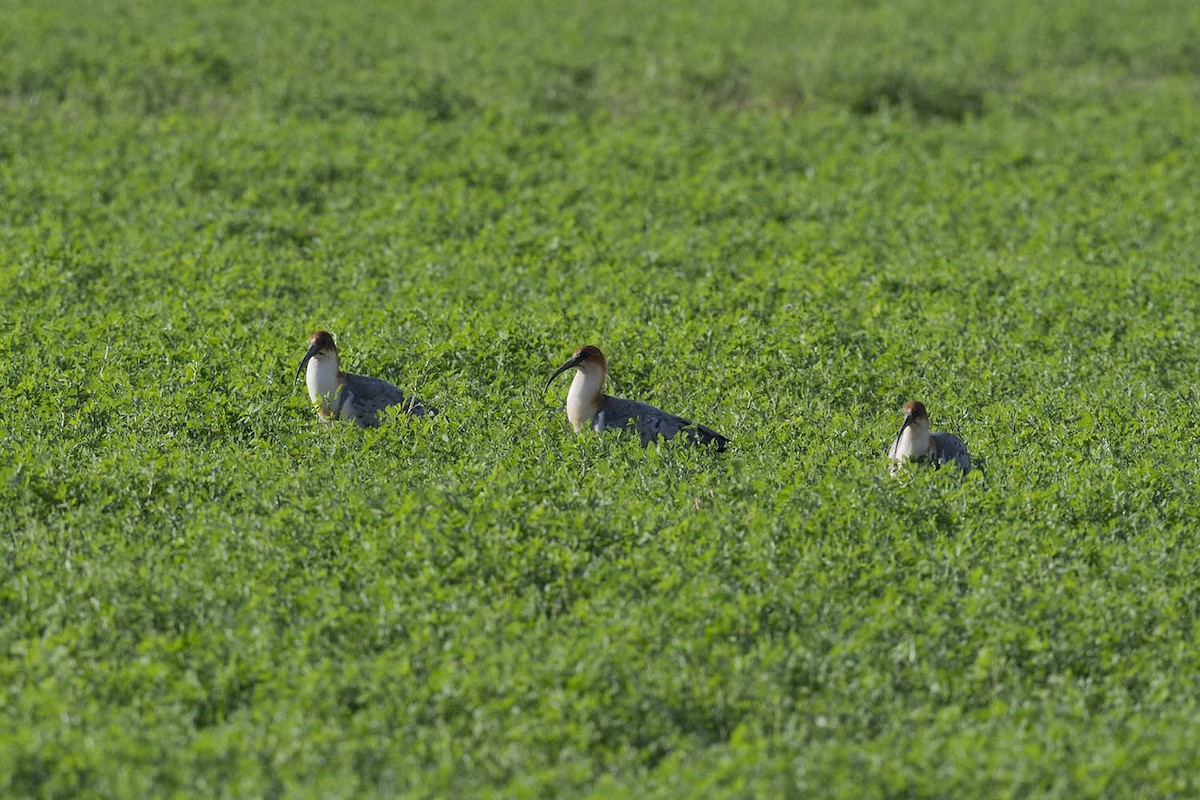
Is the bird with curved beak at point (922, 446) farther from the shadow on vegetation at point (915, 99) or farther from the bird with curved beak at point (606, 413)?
the shadow on vegetation at point (915, 99)

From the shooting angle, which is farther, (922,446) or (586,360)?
(586,360)

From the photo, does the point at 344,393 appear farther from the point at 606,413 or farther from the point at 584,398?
the point at 606,413

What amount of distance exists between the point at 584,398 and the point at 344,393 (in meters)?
1.61

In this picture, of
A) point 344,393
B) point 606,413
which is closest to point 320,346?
point 344,393

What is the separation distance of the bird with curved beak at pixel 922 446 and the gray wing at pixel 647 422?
114 centimetres

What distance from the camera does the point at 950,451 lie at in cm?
962

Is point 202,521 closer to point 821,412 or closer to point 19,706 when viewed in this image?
point 19,706

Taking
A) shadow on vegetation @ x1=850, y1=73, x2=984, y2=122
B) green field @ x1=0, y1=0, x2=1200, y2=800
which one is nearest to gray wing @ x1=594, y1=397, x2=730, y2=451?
green field @ x1=0, y1=0, x2=1200, y2=800

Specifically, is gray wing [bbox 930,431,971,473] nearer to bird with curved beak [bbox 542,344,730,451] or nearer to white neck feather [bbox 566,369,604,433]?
bird with curved beak [bbox 542,344,730,451]

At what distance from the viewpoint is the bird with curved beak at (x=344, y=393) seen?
10.2 metres

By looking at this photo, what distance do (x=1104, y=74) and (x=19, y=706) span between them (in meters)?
20.6

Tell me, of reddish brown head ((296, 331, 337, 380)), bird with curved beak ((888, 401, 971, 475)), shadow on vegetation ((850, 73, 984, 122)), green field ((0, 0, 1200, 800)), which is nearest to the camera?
green field ((0, 0, 1200, 800))

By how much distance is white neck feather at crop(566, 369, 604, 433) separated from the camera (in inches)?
402

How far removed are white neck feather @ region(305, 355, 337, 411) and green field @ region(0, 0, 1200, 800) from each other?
212 mm
